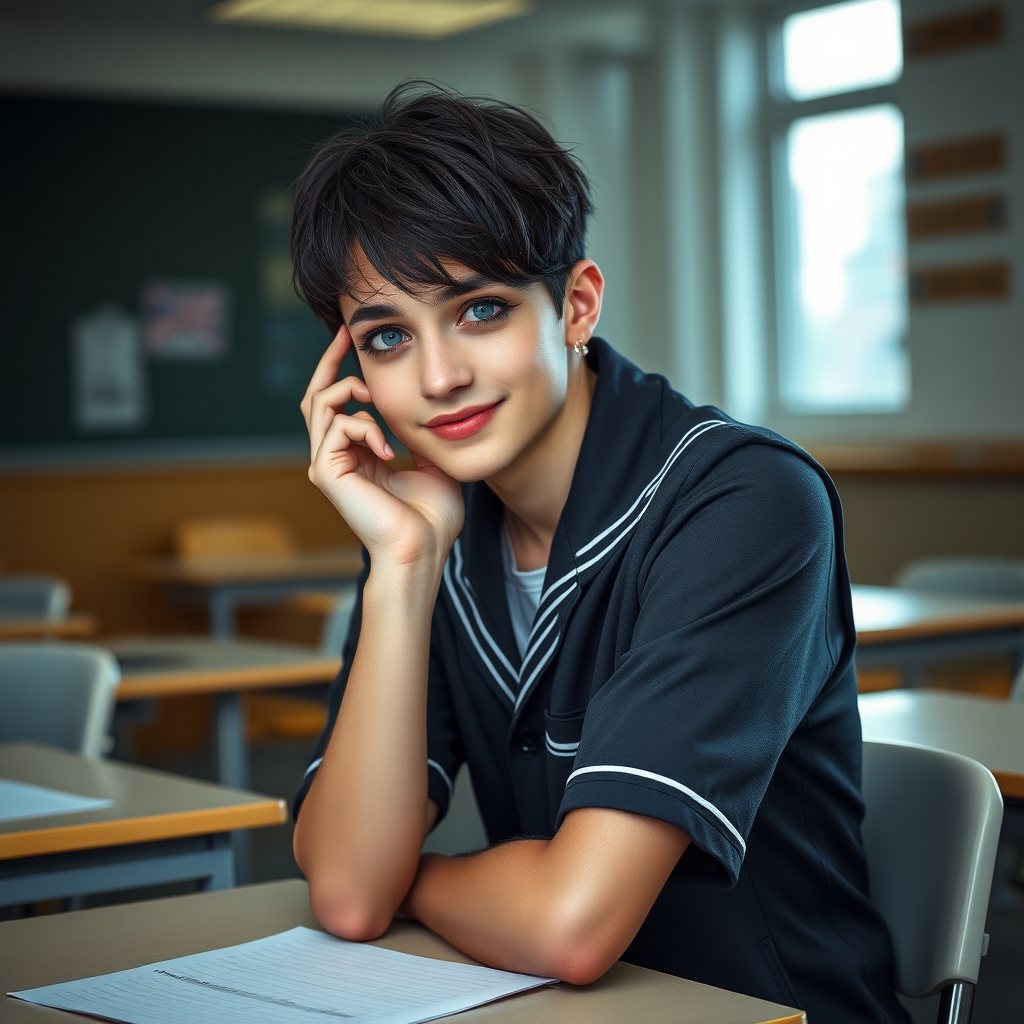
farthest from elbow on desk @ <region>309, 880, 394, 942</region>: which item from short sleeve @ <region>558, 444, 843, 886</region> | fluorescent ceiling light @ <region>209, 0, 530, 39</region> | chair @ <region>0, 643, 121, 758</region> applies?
fluorescent ceiling light @ <region>209, 0, 530, 39</region>

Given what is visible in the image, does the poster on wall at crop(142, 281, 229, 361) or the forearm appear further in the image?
the poster on wall at crop(142, 281, 229, 361)

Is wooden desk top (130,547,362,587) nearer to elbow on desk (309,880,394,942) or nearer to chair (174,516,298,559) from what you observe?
chair (174,516,298,559)

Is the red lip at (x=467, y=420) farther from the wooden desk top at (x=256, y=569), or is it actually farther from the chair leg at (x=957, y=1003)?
the wooden desk top at (x=256, y=569)

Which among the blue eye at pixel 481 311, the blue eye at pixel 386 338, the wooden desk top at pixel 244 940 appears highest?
the blue eye at pixel 481 311

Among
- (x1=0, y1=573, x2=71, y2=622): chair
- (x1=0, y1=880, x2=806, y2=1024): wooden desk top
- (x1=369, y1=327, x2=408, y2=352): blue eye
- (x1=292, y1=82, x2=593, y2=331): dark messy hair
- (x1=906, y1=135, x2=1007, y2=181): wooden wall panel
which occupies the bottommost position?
(x1=0, y1=573, x2=71, y2=622): chair

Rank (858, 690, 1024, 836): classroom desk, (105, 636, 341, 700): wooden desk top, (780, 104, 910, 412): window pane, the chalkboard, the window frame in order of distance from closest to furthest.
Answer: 1. (858, 690, 1024, 836): classroom desk
2. (105, 636, 341, 700): wooden desk top
3. the chalkboard
4. (780, 104, 910, 412): window pane
5. the window frame

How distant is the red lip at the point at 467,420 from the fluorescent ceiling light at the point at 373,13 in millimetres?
4927

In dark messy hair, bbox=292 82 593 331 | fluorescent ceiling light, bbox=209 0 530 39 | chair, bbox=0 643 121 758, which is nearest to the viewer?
dark messy hair, bbox=292 82 593 331

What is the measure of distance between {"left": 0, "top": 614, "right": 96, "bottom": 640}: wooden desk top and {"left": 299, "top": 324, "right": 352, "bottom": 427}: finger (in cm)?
259

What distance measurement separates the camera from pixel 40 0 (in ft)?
19.7

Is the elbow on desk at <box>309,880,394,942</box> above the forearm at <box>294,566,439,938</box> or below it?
below

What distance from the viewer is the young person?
1231mm

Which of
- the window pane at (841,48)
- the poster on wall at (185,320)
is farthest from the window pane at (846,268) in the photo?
the poster on wall at (185,320)

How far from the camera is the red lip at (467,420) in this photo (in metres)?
1.50
